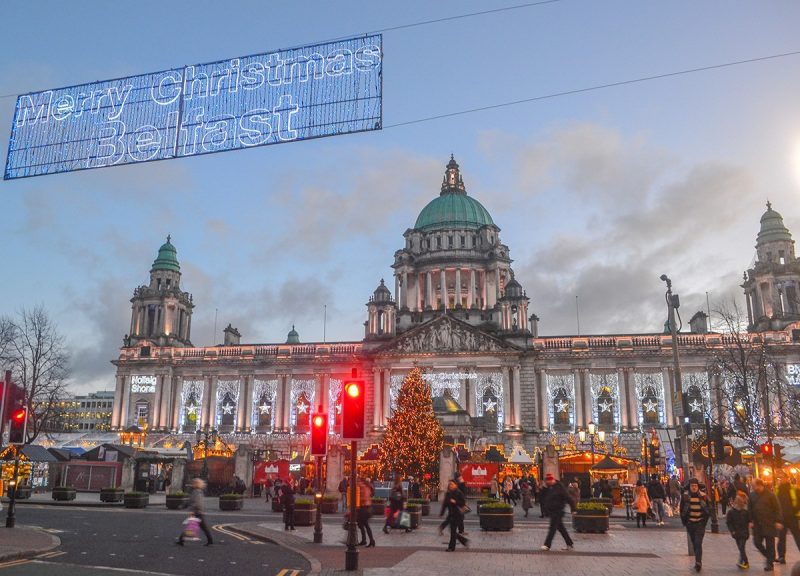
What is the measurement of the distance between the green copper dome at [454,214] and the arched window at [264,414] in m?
33.1

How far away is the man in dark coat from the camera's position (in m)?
16.1

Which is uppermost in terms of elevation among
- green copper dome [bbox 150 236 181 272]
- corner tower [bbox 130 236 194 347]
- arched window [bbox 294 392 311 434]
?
green copper dome [bbox 150 236 181 272]

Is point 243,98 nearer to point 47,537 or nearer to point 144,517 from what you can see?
point 47,537

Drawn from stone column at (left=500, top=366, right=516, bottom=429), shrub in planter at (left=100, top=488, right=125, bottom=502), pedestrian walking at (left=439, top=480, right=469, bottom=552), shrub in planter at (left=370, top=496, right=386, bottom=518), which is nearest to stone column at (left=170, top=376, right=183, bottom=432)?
stone column at (left=500, top=366, right=516, bottom=429)

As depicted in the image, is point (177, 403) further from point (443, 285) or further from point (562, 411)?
point (562, 411)

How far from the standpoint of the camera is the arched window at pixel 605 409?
2842 inches

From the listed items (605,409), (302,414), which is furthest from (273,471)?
(605,409)

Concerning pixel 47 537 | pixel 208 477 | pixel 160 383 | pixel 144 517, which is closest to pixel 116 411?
pixel 160 383

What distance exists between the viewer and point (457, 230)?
97.2m

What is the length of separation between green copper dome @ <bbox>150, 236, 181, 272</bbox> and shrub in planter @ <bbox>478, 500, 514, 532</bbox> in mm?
71462

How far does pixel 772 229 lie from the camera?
77.8 metres

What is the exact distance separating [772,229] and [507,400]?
1358 inches

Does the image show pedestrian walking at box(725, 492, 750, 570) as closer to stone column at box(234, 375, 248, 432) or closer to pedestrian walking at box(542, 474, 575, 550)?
pedestrian walking at box(542, 474, 575, 550)

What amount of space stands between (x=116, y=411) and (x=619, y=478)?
57743mm
